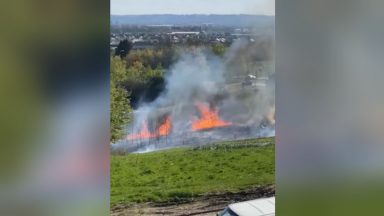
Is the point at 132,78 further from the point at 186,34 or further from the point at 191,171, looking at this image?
the point at 191,171

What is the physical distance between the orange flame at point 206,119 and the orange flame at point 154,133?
9 cm

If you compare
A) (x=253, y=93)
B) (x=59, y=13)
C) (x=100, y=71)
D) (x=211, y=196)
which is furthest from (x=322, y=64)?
(x=59, y=13)

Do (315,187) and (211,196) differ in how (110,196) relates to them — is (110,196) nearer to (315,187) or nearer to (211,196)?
(211,196)

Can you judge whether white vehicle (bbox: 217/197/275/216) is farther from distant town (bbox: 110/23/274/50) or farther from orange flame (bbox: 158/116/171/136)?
distant town (bbox: 110/23/274/50)

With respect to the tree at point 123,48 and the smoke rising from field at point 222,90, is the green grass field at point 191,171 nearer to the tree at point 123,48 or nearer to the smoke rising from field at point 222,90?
the smoke rising from field at point 222,90

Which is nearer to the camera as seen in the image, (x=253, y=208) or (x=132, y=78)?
(x=132, y=78)

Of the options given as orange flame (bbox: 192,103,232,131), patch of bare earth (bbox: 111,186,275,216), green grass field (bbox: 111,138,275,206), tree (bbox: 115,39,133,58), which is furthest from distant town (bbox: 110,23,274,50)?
patch of bare earth (bbox: 111,186,275,216)

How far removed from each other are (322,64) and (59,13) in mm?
910

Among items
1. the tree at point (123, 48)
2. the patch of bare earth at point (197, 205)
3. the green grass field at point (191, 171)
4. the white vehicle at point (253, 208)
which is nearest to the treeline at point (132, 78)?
the tree at point (123, 48)

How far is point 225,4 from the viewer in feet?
5.35

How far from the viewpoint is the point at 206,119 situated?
1633mm

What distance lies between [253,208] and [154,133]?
45 centimetres

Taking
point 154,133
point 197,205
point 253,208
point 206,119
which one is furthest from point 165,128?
point 253,208

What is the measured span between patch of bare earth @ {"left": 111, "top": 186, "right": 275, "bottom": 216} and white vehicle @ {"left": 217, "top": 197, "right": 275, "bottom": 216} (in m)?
0.01
